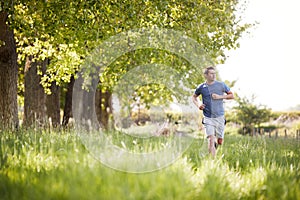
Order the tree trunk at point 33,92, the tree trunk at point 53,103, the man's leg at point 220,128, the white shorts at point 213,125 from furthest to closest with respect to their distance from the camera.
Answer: the tree trunk at point 53,103 → the tree trunk at point 33,92 → the man's leg at point 220,128 → the white shorts at point 213,125

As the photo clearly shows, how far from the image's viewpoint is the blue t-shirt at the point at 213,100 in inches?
326

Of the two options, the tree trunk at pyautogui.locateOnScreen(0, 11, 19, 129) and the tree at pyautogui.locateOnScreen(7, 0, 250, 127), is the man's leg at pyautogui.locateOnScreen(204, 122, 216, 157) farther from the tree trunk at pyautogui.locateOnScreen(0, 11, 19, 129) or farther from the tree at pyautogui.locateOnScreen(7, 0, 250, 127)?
the tree trunk at pyautogui.locateOnScreen(0, 11, 19, 129)

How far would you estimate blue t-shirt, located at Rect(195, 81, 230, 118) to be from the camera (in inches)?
326

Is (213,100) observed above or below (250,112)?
above

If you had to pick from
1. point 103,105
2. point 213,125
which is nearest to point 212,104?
point 213,125

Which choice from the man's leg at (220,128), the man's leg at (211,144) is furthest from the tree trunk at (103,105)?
the man's leg at (211,144)

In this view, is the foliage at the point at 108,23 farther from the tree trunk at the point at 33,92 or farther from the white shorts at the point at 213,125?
the white shorts at the point at 213,125

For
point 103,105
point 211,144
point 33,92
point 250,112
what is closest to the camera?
point 211,144

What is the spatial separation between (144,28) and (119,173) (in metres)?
8.37

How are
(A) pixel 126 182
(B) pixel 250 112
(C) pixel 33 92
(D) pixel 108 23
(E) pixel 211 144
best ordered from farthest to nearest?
1. (B) pixel 250 112
2. (C) pixel 33 92
3. (D) pixel 108 23
4. (E) pixel 211 144
5. (A) pixel 126 182

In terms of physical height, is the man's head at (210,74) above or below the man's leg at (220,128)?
above

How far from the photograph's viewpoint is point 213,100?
831cm

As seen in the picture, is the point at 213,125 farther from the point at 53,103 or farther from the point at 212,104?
the point at 53,103

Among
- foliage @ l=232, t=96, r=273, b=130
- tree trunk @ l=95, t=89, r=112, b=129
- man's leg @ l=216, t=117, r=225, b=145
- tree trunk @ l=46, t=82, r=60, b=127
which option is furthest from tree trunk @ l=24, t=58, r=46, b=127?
foliage @ l=232, t=96, r=273, b=130
